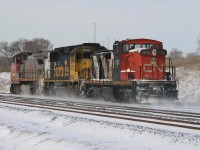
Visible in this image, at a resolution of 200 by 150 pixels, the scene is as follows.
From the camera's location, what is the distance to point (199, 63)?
31781 millimetres

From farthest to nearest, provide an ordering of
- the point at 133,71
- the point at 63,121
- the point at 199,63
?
the point at 199,63 → the point at 133,71 → the point at 63,121

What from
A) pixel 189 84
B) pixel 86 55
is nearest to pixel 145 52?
pixel 86 55

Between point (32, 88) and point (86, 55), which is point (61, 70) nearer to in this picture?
point (86, 55)

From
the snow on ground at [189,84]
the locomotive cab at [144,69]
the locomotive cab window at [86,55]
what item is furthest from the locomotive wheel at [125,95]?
the snow on ground at [189,84]

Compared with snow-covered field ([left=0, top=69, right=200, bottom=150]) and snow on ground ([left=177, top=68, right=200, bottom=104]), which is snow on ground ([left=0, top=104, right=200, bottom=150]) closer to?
snow-covered field ([left=0, top=69, right=200, bottom=150])

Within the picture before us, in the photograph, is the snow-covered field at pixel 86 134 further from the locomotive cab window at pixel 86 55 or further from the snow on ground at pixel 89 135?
the locomotive cab window at pixel 86 55

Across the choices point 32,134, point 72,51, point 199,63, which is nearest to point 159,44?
point 72,51

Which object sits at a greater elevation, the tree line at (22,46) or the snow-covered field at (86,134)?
the tree line at (22,46)

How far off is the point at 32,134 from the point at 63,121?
5.61 ft

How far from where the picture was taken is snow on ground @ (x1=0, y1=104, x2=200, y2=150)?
7.34 meters

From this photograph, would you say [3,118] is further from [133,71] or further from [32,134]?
[133,71]

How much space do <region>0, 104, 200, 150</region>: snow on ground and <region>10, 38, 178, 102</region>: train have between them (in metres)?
6.30

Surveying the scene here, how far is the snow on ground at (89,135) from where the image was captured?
24.1ft

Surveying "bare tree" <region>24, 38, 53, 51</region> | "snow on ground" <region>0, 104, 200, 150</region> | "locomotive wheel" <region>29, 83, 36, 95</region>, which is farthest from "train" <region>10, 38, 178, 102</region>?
"bare tree" <region>24, 38, 53, 51</region>
